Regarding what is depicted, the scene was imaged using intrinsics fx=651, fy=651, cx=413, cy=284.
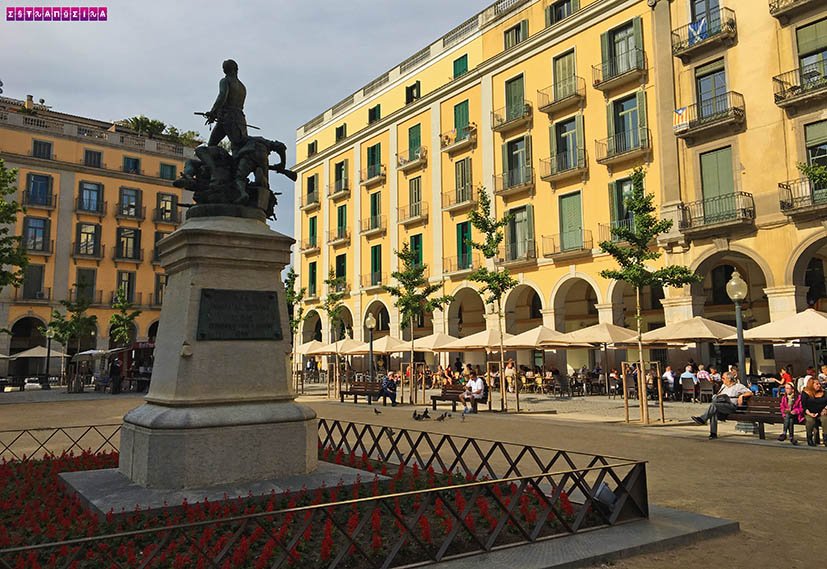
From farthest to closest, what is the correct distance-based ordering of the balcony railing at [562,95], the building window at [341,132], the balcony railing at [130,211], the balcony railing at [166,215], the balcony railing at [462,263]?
1. the balcony railing at [166,215]
2. the balcony railing at [130,211]
3. the building window at [341,132]
4. the balcony railing at [462,263]
5. the balcony railing at [562,95]

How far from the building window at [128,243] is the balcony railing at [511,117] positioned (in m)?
33.4

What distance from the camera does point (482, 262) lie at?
1364 inches

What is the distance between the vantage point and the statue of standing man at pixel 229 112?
8539 millimetres

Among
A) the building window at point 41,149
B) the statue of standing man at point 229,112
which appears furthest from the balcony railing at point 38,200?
the statue of standing man at point 229,112

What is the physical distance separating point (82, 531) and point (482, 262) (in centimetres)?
2998

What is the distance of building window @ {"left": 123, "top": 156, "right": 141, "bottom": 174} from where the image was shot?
177 feet

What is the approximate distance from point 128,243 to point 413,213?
27.1m

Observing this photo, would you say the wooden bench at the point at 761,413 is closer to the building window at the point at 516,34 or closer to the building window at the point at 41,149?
the building window at the point at 516,34

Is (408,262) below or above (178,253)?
above

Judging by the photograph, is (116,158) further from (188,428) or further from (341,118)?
(188,428)

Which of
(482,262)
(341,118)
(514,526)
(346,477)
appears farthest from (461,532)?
(341,118)

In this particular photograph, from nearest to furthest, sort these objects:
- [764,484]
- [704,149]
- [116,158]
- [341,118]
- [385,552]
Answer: [385,552], [764,484], [704,149], [341,118], [116,158]

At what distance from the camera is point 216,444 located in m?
6.87

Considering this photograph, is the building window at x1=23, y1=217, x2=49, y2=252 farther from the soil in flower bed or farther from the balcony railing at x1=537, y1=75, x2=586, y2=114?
the soil in flower bed
